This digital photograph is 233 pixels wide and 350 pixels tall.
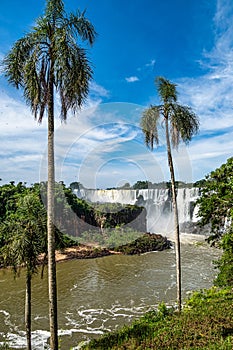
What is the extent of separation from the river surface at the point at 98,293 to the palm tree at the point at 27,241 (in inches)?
144

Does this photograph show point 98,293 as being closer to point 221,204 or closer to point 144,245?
point 221,204

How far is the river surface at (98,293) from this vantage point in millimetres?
11156

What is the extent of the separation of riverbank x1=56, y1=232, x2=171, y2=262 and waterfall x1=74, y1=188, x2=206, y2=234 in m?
5.87

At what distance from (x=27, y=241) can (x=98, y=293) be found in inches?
388

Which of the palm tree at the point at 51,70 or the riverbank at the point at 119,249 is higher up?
the palm tree at the point at 51,70

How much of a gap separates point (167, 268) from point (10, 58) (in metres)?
17.9

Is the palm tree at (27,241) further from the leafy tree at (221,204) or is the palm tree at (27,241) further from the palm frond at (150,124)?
the leafy tree at (221,204)

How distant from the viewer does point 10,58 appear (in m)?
5.36

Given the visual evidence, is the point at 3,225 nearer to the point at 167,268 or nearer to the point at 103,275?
the point at 103,275

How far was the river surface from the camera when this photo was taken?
11.2m

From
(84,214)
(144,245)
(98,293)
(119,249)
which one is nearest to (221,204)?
(98,293)

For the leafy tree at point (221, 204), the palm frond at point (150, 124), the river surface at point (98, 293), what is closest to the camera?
the palm frond at point (150, 124)

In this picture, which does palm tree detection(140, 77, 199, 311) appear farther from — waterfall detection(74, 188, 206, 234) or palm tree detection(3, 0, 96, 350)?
waterfall detection(74, 188, 206, 234)

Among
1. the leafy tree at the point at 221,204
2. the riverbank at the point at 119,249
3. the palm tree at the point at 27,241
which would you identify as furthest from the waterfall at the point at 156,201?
the palm tree at the point at 27,241
